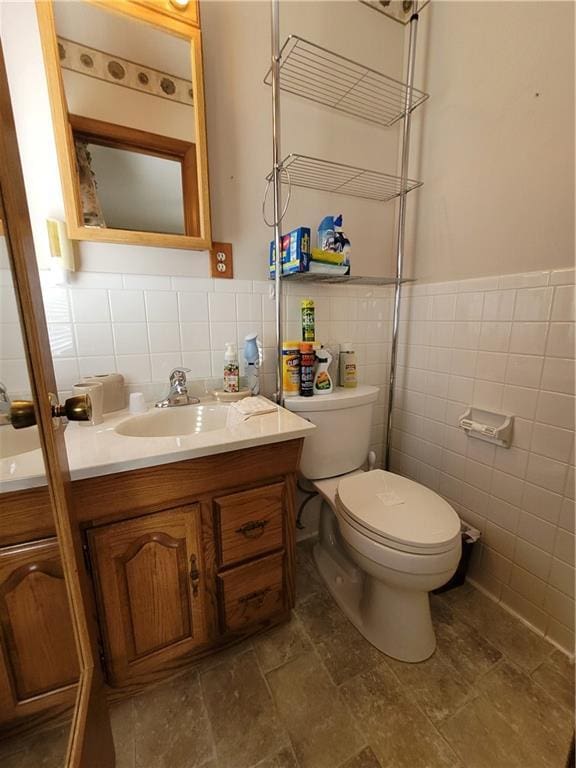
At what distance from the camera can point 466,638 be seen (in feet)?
3.53

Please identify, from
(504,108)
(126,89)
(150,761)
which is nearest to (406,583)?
(150,761)

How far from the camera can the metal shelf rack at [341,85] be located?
1.18 metres

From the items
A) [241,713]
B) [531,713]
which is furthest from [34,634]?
[531,713]

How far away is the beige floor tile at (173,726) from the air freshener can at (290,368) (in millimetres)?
930

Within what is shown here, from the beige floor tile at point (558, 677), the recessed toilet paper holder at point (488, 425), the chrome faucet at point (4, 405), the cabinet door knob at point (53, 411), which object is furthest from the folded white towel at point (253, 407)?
the beige floor tile at point (558, 677)

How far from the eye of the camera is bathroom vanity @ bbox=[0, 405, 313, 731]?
70cm

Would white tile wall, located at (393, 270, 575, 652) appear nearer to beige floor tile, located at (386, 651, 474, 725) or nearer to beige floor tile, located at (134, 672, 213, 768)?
beige floor tile, located at (386, 651, 474, 725)

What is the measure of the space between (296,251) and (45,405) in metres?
0.89

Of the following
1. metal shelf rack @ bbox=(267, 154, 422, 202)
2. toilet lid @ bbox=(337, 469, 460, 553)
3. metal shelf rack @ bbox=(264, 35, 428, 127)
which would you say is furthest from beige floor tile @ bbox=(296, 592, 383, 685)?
metal shelf rack @ bbox=(264, 35, 428, 127)

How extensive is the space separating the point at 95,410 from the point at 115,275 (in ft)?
1.44

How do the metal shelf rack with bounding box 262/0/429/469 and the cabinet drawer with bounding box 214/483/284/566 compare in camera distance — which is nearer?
the cabinet drawer with bounding box 214/483/284/566

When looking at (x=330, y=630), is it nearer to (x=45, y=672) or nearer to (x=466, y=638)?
(x=466, y=638)

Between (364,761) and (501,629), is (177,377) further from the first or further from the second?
(501,629)

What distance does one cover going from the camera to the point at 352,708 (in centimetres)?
88
